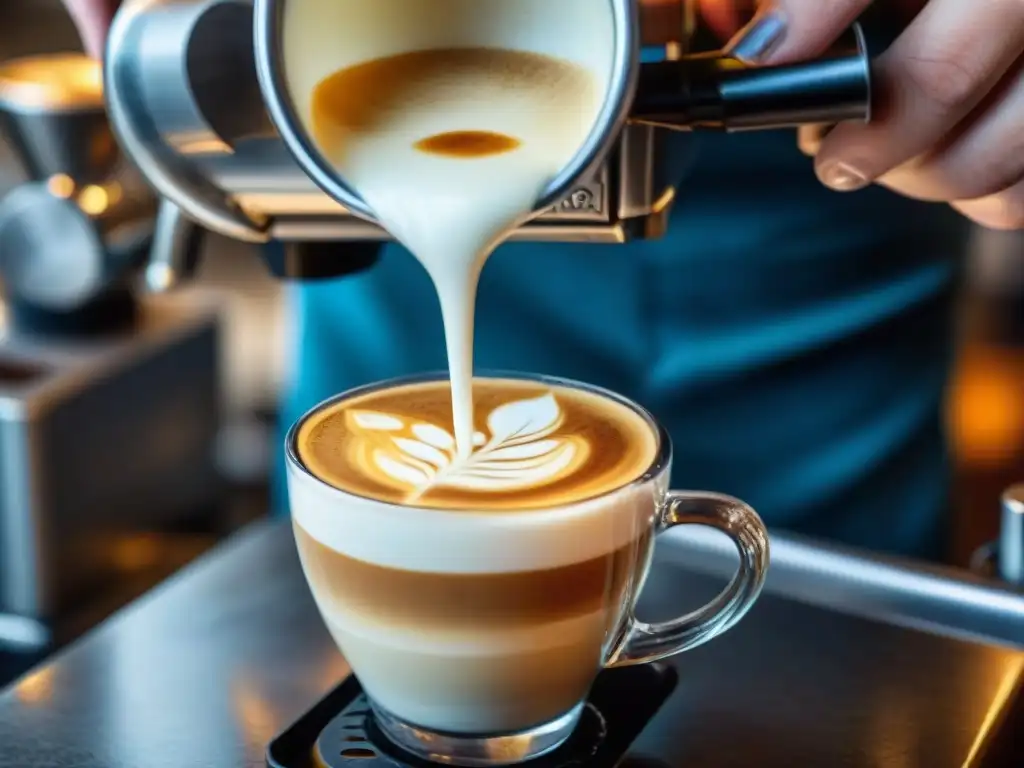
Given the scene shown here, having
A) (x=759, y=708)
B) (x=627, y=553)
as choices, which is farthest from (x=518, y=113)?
(x=759, y=708)

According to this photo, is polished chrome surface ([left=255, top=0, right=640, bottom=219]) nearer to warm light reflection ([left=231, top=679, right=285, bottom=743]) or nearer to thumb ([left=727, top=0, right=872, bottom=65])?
thumb ([left=727, top=0, right=872, bottom=65])

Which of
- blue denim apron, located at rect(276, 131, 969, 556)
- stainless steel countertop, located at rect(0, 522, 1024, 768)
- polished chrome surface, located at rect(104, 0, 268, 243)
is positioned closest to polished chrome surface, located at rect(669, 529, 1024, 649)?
stainless steel countertop, located at rect(0, 522, 1024, 768)

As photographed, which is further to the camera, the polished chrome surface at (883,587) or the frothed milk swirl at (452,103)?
the polished chrome surface at (883,587)

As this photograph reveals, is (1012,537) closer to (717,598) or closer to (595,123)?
(717,598)

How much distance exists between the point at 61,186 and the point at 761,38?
0.58 meters

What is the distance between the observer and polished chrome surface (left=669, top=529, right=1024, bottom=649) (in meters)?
0.77

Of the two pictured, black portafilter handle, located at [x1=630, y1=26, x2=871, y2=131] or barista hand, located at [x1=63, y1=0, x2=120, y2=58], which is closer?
black portafilter handle, located at [x1=630, y1=26, x2=871, y2=131]

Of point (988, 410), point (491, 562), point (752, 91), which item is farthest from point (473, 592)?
point (988, 410)

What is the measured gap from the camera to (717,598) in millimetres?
652

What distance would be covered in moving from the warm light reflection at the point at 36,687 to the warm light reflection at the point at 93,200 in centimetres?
40

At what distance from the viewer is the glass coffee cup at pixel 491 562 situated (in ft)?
1.94

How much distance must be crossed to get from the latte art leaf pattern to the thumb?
20cm

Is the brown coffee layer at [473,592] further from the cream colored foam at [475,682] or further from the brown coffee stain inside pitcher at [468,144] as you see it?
the brown coffee stain inside pitcher at [468,144]

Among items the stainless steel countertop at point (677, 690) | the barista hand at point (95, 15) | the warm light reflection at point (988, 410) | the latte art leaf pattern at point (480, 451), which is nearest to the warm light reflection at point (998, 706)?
the stainless steel countertop at point (677, 690)
